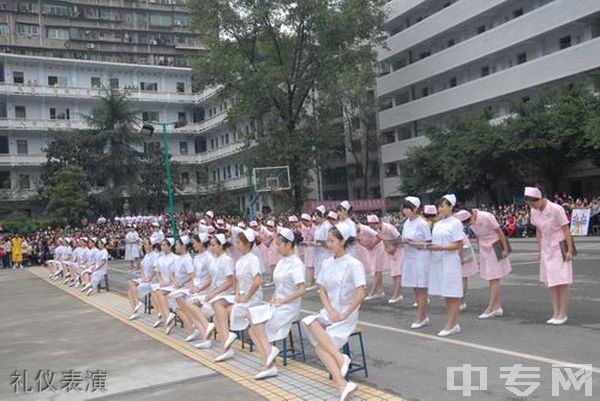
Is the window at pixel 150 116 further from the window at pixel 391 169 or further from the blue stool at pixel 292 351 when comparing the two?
the blue stool at pixel 292 351

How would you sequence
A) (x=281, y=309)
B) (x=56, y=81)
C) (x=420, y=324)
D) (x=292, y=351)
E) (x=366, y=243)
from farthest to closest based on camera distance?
1. (x=56, y=81)
2. (x=366, y=243)
3. (x=420, y=324)
4. (x=292, y=351)
5. (x=281, y=309)

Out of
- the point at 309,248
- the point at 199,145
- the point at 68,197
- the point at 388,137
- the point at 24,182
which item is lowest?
the point at 309,248

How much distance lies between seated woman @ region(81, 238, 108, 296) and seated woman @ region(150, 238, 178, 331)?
7041 mm

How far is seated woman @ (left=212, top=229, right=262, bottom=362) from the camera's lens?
25.7 ft

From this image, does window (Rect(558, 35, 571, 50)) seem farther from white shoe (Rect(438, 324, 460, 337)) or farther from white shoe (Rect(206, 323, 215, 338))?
white shoe (Rect(206, 323, 215, 338))

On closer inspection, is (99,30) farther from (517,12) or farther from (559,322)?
(559,322)

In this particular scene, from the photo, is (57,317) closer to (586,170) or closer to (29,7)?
(586,170)

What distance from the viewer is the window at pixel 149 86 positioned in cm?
6147

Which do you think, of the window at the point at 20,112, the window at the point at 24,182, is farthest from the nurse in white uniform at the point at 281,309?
the window at the point at 20,112

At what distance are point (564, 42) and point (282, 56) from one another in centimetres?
1636

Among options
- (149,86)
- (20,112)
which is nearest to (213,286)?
(20,112)

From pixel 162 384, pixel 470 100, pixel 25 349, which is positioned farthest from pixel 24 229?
pixel 162 384

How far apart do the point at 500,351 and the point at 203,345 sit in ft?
12.8

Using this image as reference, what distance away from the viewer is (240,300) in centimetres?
789
